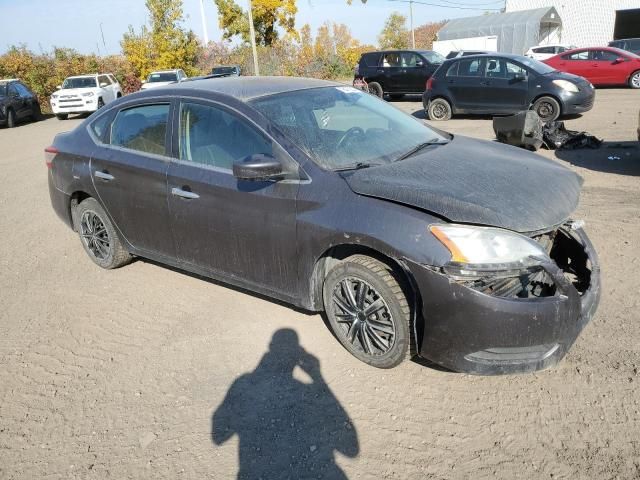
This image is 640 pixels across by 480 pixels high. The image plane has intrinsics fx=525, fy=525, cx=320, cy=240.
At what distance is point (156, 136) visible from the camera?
4078 mm

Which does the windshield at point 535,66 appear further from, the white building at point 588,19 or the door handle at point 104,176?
the white building at point 588,19

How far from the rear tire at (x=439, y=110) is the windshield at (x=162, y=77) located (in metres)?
14.2

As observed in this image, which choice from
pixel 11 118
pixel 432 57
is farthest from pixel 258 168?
pixel 11 118

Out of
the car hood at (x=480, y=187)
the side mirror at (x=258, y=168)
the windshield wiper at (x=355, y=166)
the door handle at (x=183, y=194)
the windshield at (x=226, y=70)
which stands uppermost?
the side mirror at (x=258, y=168)

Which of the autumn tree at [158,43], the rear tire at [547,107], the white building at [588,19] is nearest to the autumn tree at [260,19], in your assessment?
the autumn tree at [158,43]

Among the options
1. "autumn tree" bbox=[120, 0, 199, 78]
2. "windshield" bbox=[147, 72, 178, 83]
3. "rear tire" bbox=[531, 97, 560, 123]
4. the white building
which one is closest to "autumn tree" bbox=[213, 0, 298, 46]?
"autumn tree" bbox=[120, 0, 199, 78]

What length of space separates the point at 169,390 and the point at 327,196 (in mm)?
1522

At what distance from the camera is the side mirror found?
3.12 meters

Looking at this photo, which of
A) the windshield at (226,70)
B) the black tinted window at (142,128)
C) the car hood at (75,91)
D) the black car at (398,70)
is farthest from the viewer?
the windshield at (226,70)

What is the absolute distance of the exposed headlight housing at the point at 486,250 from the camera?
2.66 m

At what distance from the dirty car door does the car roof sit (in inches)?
7.2

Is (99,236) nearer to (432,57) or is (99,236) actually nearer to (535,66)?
(535,66)

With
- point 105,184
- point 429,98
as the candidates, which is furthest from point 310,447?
point 429,98

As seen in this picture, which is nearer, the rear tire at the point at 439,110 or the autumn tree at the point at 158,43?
the rear tire at the point at 439,110
